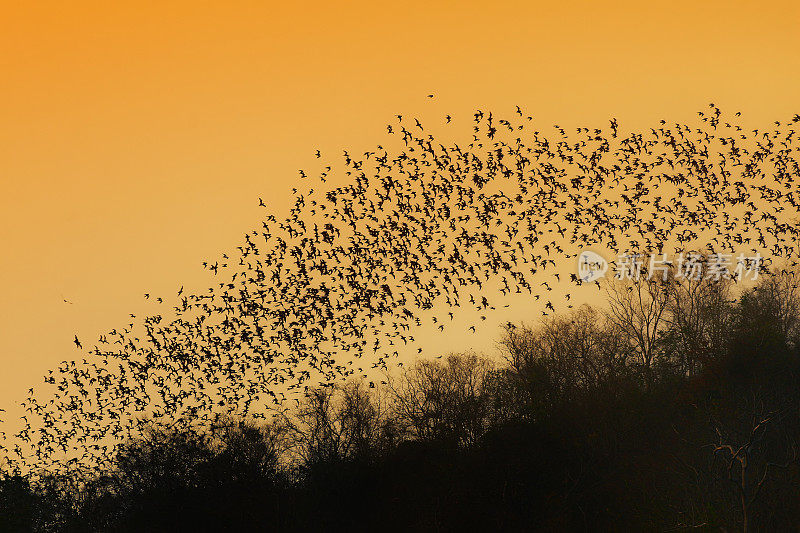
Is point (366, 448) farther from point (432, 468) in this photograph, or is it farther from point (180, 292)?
point (180, 292)

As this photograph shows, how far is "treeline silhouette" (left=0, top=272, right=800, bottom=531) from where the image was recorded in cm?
4303

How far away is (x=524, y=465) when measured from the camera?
44.3 metres

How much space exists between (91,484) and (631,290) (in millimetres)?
40158

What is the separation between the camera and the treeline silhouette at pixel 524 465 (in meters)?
43.0

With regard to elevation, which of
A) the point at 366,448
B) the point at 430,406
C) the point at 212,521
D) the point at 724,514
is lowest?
A: the point at 724,514

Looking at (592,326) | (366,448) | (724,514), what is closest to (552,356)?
(592,326)

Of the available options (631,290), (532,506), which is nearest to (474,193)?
(532,506)

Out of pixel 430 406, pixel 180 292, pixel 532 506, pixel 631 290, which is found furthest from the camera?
pixel 631 290

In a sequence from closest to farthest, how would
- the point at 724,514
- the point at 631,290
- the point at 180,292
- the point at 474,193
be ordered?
1. the point at 474,193
2. the point at 180,292
3. the point at 724,514
4. the point at 631,290

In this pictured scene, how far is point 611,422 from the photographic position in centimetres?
4888

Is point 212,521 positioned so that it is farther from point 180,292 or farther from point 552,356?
point 552,356

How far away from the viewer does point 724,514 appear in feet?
132

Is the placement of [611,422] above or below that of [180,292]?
below

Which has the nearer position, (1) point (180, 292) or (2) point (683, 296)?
(1) point (180, 292)
